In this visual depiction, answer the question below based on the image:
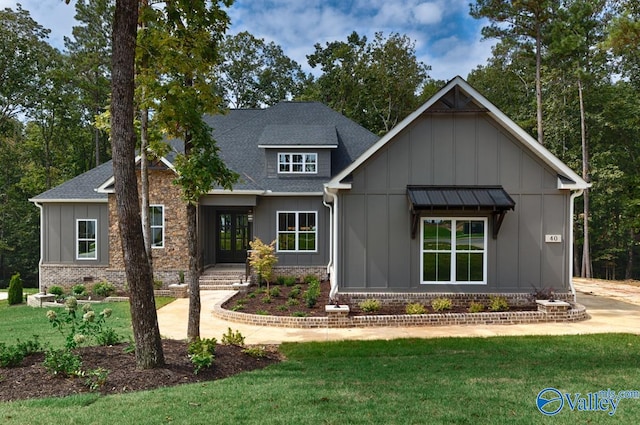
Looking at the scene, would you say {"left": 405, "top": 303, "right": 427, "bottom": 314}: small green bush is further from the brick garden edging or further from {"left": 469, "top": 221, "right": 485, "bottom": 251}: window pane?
{"left": 469, "top": 221, "right": 485, "bottom": 251}: window pane

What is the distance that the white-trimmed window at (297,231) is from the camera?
16.3 meters

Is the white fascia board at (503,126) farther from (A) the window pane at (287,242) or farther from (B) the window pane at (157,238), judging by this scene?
(B) the window pane at (157,238)

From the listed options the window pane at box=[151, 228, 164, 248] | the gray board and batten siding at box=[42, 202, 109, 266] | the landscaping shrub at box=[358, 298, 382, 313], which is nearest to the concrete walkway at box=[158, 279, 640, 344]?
the landscaping shrub at box=[358, 298, 382, 313]

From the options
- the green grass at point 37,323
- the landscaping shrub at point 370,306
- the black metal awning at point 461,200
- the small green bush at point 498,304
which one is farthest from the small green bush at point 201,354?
the small green bush at point 498,304

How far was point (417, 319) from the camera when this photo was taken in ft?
31.6

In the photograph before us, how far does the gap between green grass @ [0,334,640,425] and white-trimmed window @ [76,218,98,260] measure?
12.7m

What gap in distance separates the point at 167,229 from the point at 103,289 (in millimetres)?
2924

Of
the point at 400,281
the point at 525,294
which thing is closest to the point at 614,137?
the point at 525,294

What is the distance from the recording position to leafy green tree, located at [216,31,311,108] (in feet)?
120

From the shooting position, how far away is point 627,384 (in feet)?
17.1

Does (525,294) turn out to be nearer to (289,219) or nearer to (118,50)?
(289,219)

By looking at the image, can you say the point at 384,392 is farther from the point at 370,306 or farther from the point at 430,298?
the point at 430,298

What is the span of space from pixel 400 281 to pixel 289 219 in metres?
6.64

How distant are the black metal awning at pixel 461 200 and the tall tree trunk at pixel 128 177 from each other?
21.7 ft
